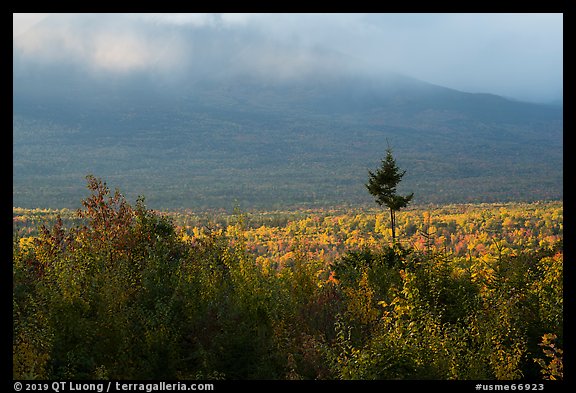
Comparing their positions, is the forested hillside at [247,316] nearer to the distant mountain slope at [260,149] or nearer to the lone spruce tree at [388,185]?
the lone spruce tree at [388,185]

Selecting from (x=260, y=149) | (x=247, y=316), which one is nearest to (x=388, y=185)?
(x=247, y=316)

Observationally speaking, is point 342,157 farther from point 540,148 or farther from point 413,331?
point 413,331

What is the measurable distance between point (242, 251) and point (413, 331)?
127 inches

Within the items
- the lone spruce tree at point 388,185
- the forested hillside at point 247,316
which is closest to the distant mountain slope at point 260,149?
the lone spruce tree at point 388,185

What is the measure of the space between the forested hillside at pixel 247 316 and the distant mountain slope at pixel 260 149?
1994cm

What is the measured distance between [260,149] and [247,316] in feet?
392

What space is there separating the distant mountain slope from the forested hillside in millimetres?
19943

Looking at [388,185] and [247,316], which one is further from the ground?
[388,185]

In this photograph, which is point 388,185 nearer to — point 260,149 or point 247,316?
point 247,316

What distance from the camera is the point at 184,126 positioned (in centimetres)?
15412

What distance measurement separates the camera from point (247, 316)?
370 inches

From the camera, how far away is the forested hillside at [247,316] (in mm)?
7906
